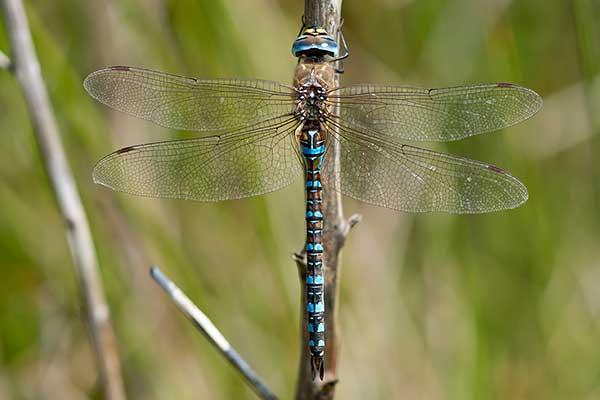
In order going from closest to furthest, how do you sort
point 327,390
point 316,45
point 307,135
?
point 327,390, point 316,45, point 307,135

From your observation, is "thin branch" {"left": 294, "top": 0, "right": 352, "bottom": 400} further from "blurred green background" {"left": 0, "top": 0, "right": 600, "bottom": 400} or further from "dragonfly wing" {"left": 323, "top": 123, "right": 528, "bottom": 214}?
"blurred green background" {"left": 0, "top": 0, "right": 600, "bottom": 400}

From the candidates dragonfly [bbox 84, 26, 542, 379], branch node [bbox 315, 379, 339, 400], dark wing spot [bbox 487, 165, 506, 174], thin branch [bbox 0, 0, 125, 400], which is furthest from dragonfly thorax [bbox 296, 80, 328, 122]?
branch node [bbox 315, 379, 339, 400]

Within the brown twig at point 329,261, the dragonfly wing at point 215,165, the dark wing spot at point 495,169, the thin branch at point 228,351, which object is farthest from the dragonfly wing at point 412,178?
the thin branch at point 228,351

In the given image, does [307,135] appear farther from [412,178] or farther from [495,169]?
[495,169]

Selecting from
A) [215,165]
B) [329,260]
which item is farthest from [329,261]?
[215,165]

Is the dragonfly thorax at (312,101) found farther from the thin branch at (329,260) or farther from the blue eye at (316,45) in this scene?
the thin branch at (329,260)

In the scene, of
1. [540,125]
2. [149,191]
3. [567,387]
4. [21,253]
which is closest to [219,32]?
[149,191]

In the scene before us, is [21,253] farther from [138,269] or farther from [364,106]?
[364,106]
